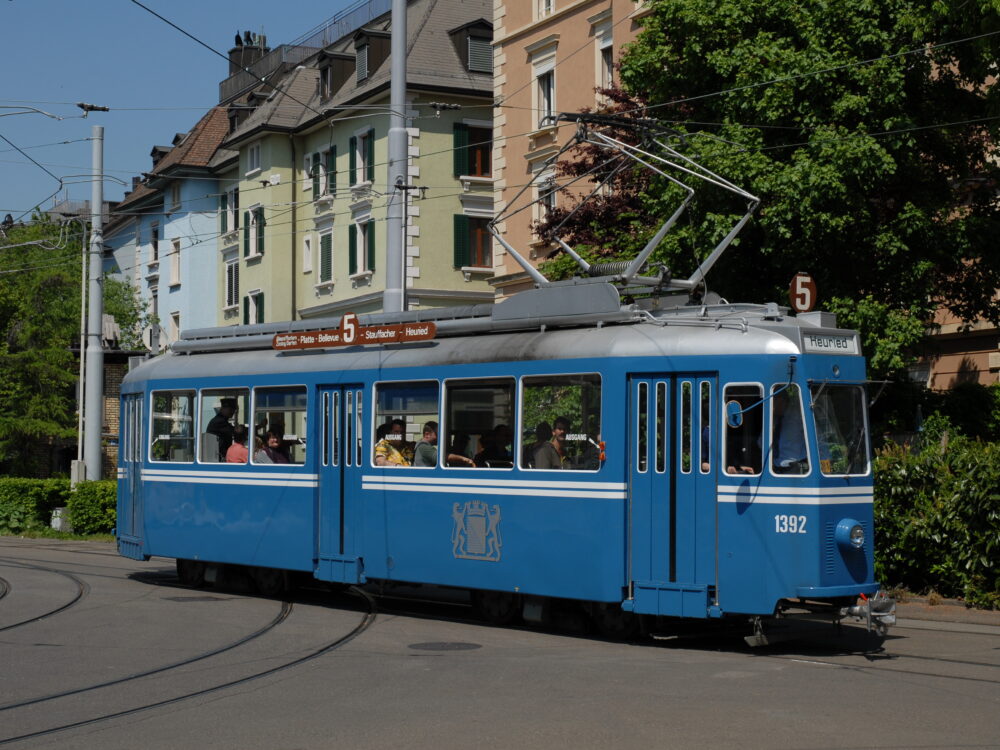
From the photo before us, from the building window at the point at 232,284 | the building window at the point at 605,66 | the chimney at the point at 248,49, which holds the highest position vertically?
the chimney at the point at 248,49

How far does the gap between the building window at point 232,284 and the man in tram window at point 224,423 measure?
34.7 meters

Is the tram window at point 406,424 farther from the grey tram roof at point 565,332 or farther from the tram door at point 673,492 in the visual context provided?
the tram door at point 673,492

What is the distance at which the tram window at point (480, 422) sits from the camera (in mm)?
14516

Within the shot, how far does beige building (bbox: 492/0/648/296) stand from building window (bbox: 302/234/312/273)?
1113cm

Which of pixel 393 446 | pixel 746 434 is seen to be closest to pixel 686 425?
pixel 746 434

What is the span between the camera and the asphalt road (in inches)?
348

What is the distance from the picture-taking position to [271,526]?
17.3m

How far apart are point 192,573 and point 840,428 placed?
31.5 feet

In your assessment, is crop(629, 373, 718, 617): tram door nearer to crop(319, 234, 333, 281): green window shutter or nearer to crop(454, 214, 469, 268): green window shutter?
crop(454, 214, 469, 268): green window shutter

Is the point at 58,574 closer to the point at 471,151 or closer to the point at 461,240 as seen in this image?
the point at 461,240

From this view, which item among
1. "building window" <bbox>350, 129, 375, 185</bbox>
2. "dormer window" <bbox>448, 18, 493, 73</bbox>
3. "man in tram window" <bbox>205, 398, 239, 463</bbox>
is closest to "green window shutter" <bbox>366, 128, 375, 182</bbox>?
"building window" <bbox>350, 129, 375, 185</bbox>

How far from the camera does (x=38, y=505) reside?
34938 mm

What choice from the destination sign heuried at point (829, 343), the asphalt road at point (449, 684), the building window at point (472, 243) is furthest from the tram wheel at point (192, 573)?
the building window at point (472, 243)

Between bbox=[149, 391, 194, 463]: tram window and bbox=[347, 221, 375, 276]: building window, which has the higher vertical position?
bbox=[347, 221, 375, 276]: building window
